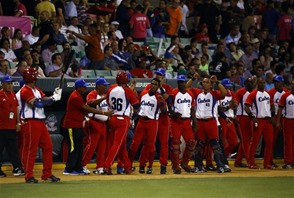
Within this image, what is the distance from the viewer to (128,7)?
2548 cm

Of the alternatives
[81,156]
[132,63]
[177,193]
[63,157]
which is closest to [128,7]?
[132,63]

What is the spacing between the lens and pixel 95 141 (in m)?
18.5

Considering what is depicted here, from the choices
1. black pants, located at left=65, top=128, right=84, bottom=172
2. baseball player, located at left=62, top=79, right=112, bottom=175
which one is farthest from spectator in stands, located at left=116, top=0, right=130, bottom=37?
black pants, located at left=65, top=128, right=84, bottom=172

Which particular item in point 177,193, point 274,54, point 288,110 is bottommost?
point 177,193

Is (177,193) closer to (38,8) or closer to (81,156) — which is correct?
(81,156)

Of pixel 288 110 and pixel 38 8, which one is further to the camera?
pixel 38 8

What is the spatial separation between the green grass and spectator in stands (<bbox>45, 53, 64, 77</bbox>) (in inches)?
170

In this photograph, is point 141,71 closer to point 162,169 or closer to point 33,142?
point 162,169

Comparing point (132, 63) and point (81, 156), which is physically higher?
point (132, 63)

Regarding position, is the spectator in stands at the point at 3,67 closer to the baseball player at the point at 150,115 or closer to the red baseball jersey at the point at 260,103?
the baseball player at the point at 150,115

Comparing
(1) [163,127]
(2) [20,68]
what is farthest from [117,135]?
(2) [20,68]

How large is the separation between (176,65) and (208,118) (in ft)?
16.6

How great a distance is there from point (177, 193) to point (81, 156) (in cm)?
359

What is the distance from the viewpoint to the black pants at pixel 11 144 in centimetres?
1803
